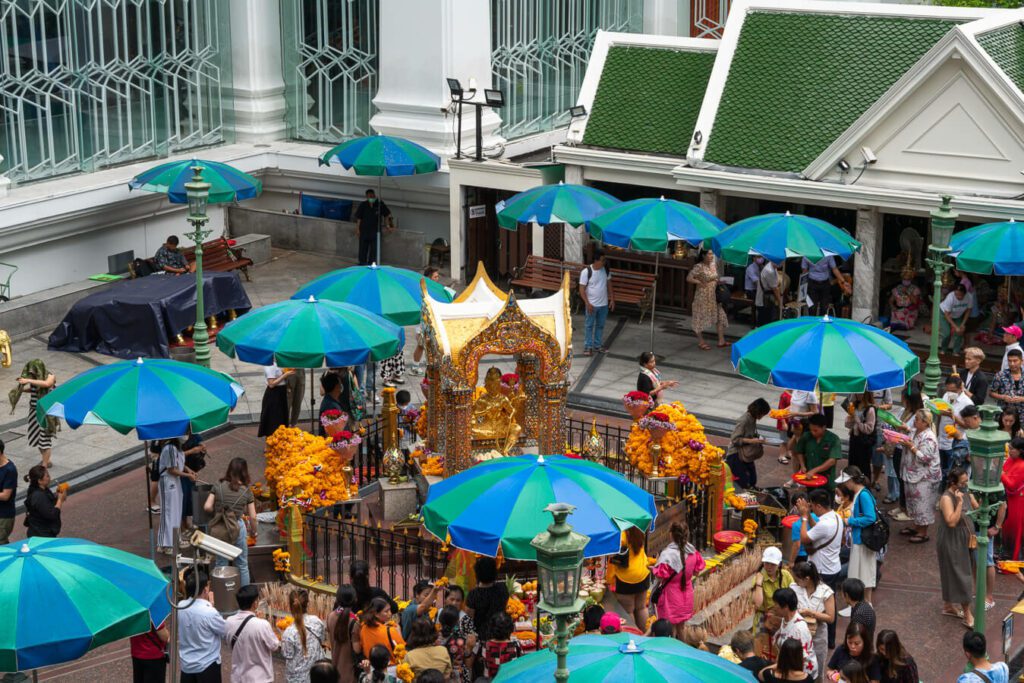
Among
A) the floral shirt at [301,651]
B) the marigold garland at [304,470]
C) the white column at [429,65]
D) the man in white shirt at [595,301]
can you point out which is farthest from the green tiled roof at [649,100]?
the floral shirt at [301,651]

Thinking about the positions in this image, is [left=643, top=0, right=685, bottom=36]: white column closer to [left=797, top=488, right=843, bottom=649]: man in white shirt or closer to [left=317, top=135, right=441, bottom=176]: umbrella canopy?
[left=317, top=135, right=441, bottom=176]: umbrella canopy

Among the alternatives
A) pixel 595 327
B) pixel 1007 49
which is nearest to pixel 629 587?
pixel 595 327

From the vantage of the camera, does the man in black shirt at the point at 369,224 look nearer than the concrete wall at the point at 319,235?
Yes

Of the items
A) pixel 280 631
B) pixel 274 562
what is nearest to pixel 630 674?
pixel 280 631

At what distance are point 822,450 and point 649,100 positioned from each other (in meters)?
10.3

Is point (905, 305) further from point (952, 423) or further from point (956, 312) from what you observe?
point (952, 423)

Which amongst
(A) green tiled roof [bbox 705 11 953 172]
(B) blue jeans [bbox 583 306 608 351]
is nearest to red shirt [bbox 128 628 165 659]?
(B) blue jeans [bbox 583 306 608 351]

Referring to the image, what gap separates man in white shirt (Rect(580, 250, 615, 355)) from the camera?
2308cm

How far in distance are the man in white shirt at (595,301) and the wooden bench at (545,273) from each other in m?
1.34

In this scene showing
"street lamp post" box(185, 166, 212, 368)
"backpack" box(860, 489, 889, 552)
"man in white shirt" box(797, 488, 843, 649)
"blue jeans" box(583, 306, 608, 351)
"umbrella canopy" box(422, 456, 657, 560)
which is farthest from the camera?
"blue jeans" box(583, 306, 608, 351)

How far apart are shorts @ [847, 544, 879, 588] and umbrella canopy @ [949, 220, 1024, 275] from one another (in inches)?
257

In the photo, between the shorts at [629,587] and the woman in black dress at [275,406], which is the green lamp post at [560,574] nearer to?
the shorts at [629,587]

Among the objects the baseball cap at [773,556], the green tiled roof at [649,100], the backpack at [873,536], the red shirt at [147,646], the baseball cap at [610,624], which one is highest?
the green tiled roof at [649,100]

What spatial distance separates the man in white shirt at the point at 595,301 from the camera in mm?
23078
